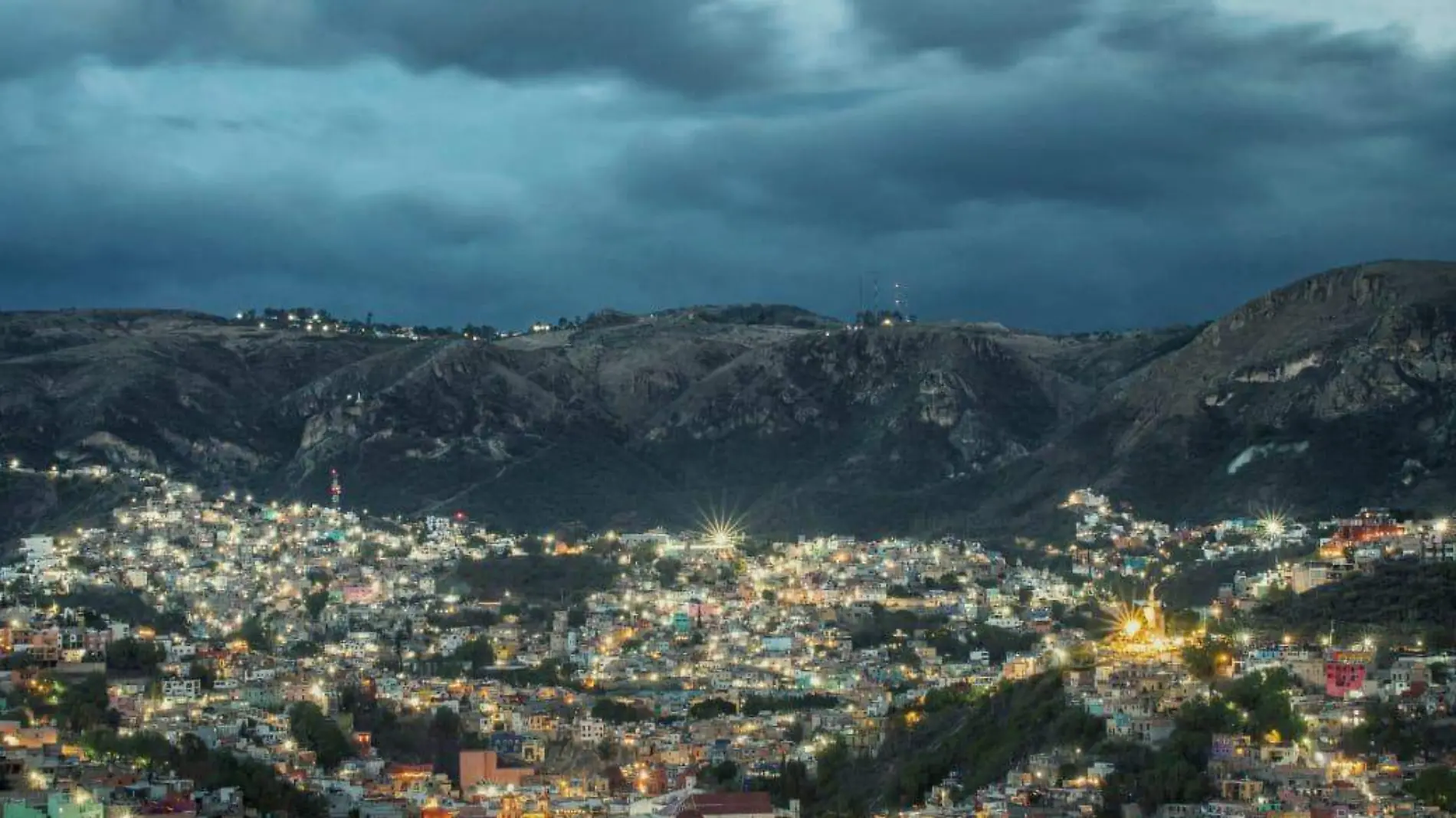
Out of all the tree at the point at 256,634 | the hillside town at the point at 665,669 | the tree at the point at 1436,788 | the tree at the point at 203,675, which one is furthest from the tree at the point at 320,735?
the tree at the point at 1436,788

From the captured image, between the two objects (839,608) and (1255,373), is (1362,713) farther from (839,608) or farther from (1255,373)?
(1255,373)

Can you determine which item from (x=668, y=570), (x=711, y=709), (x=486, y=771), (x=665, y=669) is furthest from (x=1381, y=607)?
(x=668, y=570)

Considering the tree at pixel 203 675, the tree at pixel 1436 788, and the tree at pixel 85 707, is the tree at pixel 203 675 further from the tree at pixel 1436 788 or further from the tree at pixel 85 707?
the tree at pixel 1436 788

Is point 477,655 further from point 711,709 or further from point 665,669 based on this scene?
point 711,709

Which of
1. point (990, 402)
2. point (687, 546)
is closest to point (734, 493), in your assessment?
point (990, 402)

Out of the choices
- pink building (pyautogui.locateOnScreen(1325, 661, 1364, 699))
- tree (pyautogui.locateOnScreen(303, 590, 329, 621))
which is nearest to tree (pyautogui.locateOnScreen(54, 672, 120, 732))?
pink building (pyautogui.locateOnScreen(1325, 661, 1364, 699))
